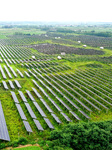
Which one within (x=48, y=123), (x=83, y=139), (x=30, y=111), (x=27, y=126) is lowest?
(x=48, y=123)

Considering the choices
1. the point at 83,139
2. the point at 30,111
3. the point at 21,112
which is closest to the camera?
the point at 83,139

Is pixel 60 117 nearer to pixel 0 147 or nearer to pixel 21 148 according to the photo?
pixel 21 148

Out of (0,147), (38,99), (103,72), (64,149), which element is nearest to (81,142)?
(64,149)

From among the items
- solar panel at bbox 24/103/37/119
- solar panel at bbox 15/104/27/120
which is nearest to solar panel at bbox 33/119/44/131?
solar panel at bbox 24/103/37/119

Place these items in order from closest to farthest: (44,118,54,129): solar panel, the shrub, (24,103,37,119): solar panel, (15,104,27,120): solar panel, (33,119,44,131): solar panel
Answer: the shrub, (33,119,44,131): solar panel, (44,118,54,129): solar panel, (15,104,27,120): solar panel, (24,103,37,119): solar panel

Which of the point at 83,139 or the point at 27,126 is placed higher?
the point at 83,139

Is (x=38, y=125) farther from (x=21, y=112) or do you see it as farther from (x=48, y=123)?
(x=21, y=112)

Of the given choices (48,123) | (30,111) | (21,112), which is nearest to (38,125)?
(48,123)

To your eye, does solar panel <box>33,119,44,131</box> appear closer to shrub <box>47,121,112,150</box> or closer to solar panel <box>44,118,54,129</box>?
solar panel <box>44,118,54,129</box>

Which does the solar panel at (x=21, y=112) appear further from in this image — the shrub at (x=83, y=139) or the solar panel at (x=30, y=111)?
the shrub at (x=83, y=139)

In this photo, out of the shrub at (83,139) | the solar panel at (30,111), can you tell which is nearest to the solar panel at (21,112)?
the solar panel at (30,111)

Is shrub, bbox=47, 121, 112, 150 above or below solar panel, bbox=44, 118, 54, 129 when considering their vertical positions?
above
